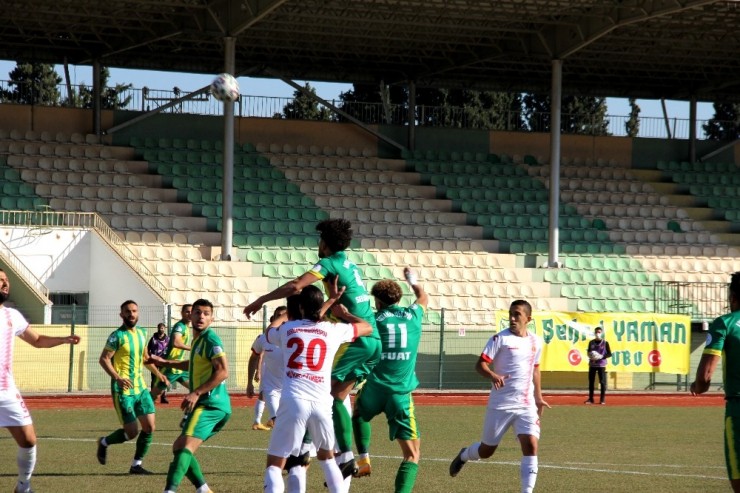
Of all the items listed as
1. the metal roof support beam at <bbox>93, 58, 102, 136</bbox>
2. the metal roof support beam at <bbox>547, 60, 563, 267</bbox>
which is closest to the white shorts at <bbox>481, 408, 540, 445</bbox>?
the metal roof support beam at <bbox>547, 60, 563, 267</bbox>

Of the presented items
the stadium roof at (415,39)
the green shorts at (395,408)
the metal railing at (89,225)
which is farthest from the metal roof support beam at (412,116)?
the green shorts at (395,408)

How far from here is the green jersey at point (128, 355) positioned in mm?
14039

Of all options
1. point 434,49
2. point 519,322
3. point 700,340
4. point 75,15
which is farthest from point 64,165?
point 519,322

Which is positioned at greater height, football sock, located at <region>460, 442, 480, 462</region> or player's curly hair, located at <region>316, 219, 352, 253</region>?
player's curly hair, located at <region>316, 219, 352, 253</region>

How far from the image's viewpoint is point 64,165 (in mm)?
36781

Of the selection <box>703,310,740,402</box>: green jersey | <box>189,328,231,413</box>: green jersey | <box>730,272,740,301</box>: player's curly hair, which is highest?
<box>730,272,740,301</box>: player's curly hair

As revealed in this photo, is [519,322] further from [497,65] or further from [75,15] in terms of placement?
[497,65]

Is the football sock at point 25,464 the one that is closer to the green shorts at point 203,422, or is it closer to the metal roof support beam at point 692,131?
the green shorts at point 203,422

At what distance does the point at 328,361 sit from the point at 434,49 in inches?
1224

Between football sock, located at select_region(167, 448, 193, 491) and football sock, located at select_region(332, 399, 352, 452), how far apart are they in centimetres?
131

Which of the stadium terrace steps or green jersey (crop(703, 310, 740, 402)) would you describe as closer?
green jersey (crop(703, 310, 740, 402))

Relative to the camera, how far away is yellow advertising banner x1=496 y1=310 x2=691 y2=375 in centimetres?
3152

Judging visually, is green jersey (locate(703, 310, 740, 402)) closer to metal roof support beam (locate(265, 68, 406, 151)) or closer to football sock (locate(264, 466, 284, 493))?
football sock (locate(264, 466, 284, 493))

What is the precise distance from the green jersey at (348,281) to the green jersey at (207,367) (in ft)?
4.54
